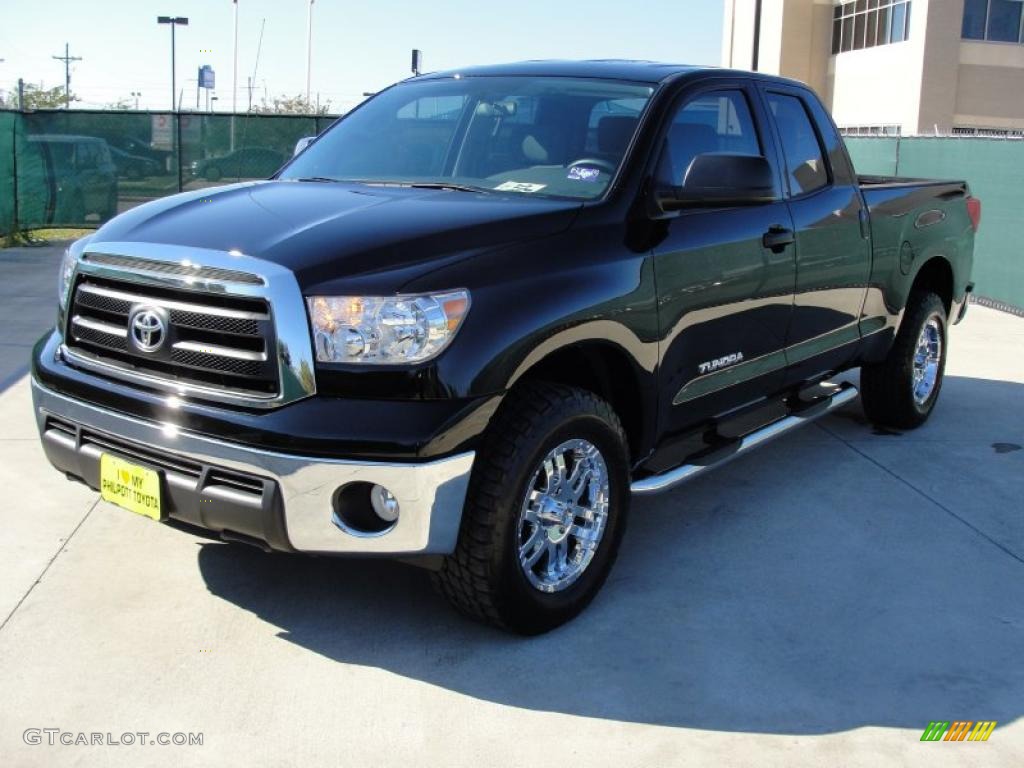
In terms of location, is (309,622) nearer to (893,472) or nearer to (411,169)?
(411,169)

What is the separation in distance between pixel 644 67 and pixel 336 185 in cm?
145

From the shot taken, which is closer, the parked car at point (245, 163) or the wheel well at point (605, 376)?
the wheel well at point (605, 376)

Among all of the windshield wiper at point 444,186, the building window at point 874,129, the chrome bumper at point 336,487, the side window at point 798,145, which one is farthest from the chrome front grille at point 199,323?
the building window at point 874,129

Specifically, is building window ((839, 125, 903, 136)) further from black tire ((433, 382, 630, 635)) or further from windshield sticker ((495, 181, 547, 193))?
black tire ((433, 382, 630, 635))

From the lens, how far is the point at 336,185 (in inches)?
179

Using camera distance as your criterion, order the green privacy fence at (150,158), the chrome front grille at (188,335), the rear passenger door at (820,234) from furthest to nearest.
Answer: the green privacy fence at (150,158) → the rear passenger door at (820,234) → the chrome front grille at (188,335)

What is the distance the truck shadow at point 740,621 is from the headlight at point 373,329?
3.45ft

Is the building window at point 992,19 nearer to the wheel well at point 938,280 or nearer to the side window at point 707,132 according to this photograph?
the wheel well at point 938,280

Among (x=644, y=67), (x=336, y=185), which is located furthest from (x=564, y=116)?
(x=336, y=185)

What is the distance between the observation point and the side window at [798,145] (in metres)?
5.34

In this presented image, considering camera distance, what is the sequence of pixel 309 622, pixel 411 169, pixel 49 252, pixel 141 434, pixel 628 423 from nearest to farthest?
pixel 141 434 < pixel 309 622 < pixel 628 423 < pixel 411 169 < pixel 49 252

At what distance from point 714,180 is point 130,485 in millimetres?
2340

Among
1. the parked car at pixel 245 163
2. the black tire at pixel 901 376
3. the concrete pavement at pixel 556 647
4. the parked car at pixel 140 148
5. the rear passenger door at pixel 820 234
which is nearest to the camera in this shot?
the concrete pavement at pixel 556 647

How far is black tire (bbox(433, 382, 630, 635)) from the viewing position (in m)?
3.57
